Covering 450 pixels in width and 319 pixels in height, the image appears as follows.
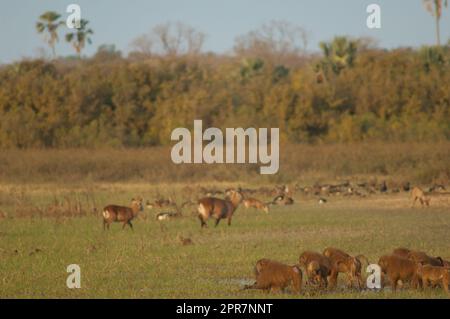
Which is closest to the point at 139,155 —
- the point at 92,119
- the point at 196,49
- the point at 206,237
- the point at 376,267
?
the point at 92,119

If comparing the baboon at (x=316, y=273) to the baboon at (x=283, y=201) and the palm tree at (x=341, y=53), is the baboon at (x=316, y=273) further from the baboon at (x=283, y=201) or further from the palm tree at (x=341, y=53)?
the palm tree at (x=341, y=53)

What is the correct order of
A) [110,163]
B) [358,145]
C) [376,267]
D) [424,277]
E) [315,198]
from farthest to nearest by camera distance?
[358,145] < [110,163] < [315,198] < [376,267] < [424,277]

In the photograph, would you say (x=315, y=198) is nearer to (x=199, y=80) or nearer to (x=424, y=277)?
(x=424, y=277)

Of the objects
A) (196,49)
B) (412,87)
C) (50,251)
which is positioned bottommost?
(50,251)

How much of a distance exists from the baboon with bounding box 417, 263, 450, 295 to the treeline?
92.7ft

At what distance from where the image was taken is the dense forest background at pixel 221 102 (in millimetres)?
42375

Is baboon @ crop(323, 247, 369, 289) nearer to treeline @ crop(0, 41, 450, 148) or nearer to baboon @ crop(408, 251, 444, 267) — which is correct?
baboon @ crop(408, 251, 444, 267)

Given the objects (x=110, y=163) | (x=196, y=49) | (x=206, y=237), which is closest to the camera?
(x=206, y=237)

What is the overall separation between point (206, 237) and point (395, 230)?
3598 millimetres

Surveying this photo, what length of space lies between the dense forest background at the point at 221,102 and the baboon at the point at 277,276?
28.9 metres

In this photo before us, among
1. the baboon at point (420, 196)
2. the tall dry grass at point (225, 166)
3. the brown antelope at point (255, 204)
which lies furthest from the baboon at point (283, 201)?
the tall dry grass at point (225, 166)

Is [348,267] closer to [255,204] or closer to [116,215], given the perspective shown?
[116,215]

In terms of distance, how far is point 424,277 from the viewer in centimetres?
1150

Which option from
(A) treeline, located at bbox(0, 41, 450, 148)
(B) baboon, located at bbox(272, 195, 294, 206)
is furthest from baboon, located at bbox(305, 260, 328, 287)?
(A) treeline, located at bbox(0, 41, 450, 148)
